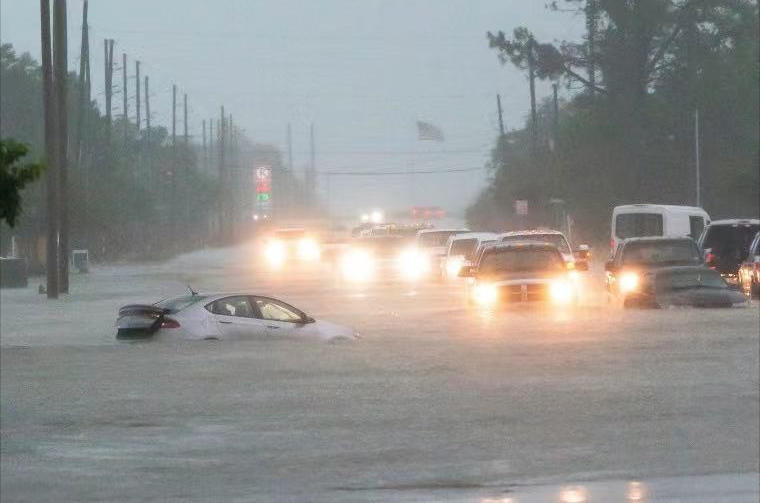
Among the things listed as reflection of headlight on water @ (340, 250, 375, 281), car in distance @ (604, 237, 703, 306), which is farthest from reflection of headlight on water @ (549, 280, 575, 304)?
reflection of headlight on water @ (340, 250, 375, 281)

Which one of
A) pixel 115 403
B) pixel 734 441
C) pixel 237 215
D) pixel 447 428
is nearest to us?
pixel 734 441

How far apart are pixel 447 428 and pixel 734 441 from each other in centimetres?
356

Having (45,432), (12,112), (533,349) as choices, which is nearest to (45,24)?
(533,349)

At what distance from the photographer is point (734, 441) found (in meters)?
19.5

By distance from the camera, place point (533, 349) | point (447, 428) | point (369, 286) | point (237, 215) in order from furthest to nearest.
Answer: point (237, 215) → point (369, 286) → point (533, 349) → point (447, 428)

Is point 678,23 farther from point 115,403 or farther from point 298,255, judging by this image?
point 115,403

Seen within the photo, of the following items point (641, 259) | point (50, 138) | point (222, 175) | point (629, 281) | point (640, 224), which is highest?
point (222, 175)

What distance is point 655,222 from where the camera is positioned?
163 ft

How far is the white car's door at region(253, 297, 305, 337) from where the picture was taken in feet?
85.3

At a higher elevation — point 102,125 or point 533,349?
point 102,125

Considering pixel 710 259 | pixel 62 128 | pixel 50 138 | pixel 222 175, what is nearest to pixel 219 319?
pixel 710 259

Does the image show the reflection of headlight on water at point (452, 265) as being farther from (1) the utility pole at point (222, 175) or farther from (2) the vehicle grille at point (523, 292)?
(1) the utility pole at point (222, 175)

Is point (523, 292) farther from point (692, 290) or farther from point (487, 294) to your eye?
point (692, 290)

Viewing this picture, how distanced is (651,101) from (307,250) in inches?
958
